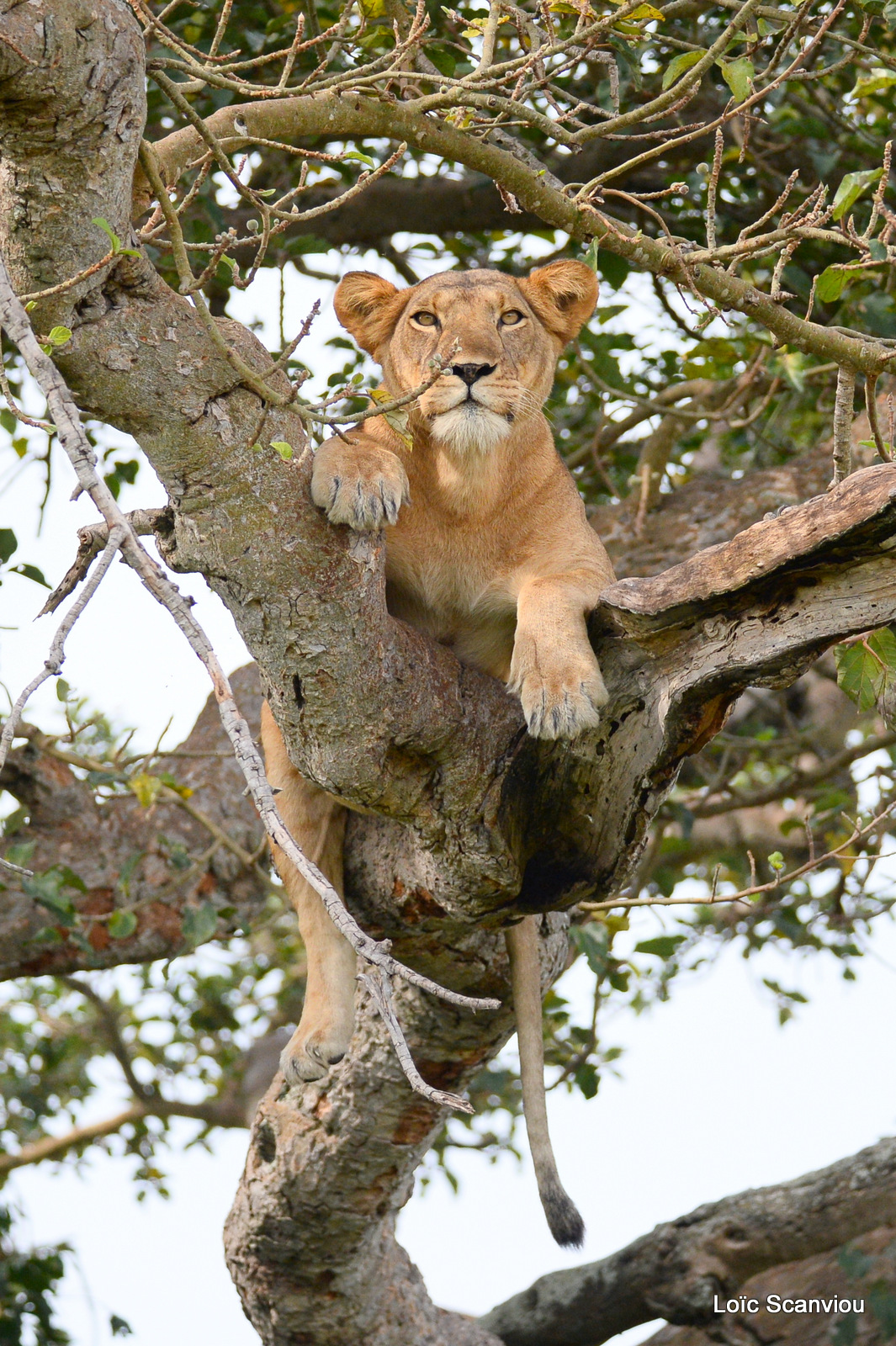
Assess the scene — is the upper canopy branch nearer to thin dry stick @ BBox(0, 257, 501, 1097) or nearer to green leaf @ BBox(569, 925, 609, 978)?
thin dry stick @ BBox(0, 257, 501, 1097)

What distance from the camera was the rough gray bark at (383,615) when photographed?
6.77ft

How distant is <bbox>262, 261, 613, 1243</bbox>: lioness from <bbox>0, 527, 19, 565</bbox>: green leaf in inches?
31.1

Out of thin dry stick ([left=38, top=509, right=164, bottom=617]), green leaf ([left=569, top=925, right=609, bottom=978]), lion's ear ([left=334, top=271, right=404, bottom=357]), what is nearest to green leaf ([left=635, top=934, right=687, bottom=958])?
green leaf ([left=569, top=925, right=609, bottom=978])

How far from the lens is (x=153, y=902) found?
15.5ft

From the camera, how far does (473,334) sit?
3.31m

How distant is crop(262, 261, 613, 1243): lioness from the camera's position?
3.22m

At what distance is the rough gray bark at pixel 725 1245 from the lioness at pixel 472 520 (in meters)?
1.33

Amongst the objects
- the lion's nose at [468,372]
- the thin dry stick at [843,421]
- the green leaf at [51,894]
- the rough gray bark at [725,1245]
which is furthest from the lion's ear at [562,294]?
the rough gray bark at [725,1245]

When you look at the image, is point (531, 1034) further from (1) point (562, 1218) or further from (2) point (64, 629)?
(2) point (64, 629)

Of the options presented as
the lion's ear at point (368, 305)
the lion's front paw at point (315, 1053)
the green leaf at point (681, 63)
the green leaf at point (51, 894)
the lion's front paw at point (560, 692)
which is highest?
the lion's ear at point (368, 305)

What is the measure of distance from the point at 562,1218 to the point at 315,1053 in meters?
0.72

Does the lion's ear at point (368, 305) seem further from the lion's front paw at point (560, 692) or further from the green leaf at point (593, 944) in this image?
the green leaf at point (593, 944)

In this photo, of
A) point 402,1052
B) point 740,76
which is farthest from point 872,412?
point 402,1052

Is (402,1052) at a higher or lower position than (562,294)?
lower
